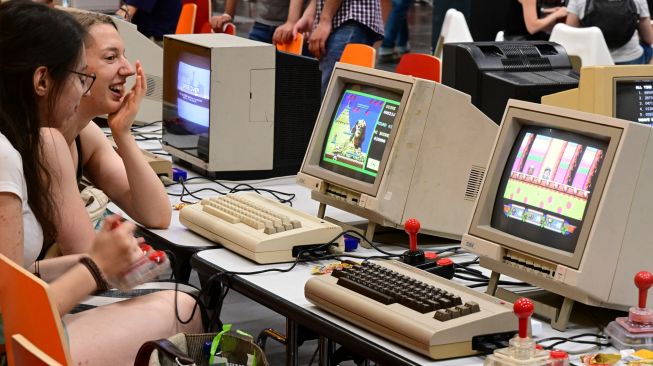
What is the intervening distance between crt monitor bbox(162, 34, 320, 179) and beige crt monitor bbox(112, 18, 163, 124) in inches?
31.2

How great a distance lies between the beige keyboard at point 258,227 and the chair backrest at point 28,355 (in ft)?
3.53

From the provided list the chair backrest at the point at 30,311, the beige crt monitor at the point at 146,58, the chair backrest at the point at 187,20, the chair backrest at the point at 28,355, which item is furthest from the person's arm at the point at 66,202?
the chair backrest at the point at 187,20

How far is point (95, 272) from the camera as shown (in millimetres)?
2402

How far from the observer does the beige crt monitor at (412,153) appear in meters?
2.95

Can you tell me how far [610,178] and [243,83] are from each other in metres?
1.83

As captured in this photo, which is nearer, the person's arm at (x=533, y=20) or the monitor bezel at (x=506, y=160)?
the monitor bezel at (x=506, y=160)

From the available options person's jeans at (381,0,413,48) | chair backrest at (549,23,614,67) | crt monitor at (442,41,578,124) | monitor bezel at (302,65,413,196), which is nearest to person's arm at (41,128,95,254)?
monitor bezel at (302,65,413,196)

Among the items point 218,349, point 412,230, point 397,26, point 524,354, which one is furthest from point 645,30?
point 397,26

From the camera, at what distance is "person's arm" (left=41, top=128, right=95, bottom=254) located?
2699 millimetres

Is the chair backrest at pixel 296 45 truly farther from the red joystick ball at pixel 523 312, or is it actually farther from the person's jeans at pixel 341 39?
the red joystick ball at pixel 523 312

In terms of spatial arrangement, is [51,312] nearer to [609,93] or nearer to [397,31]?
[609,93]

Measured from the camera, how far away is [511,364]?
208 centimetres

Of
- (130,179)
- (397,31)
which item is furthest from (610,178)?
(397,31)

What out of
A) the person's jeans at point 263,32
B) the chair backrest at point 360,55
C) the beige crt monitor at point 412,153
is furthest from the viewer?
the person's jeans at point 263,32
